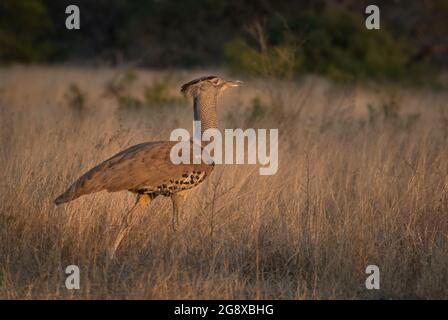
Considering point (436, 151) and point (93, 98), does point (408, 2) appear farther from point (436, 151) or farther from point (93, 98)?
point (436, 151)

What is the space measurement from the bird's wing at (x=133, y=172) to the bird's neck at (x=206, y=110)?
43 cm

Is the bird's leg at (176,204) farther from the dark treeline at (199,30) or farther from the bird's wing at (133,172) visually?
the dark treeline at (199,30)

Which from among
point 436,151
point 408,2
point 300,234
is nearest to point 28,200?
point 300,234

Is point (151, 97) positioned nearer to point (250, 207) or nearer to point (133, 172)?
point (250, 207)

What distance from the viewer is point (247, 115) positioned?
29.2 feet

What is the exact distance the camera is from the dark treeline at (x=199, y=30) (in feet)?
52.8

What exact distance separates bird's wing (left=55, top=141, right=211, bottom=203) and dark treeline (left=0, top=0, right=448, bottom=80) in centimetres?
1093

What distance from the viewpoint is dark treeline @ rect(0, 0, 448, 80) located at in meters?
16.1

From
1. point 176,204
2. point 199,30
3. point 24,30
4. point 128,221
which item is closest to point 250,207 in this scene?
point 176,204

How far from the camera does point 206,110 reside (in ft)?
16.3

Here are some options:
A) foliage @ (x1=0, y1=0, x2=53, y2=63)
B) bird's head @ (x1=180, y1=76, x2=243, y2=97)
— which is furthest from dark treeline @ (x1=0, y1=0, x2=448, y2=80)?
bird's head @ (x1=180, y1=76, x2=243, y2=97)

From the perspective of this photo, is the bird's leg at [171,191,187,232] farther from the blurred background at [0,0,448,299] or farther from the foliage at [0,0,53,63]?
the foliage at [0,0,53,63]

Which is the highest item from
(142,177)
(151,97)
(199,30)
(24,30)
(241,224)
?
(199,30)

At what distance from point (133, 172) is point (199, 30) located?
19.0m
